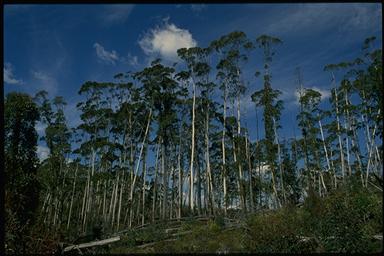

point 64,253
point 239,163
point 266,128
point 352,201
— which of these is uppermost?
point 266,128

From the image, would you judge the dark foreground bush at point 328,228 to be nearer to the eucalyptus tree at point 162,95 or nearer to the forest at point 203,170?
the forest at point 203,170

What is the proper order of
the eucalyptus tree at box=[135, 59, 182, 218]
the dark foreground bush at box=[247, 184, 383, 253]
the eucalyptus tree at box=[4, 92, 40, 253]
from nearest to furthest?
1. the dark foreground bush at box=[247, 184, 383, 253]
2. the eucalyptus tree at box=[4, 92, 40, 253]
3. the eucalyptus tree at box=[135, 59, 182, 218]

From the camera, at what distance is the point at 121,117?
3209cm

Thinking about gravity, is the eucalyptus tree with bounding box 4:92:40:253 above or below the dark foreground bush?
above

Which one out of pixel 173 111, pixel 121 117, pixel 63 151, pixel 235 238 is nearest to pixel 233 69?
pixel 173 111

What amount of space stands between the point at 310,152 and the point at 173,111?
53.0 ft

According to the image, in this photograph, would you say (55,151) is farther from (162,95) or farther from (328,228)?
(328,228)

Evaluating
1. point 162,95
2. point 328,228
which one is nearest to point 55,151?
point 162,95

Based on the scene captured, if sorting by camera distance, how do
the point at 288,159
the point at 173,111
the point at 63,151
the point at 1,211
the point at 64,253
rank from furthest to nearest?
the point at 288,159
the point at 63,151
the point at 173,111
the point at 64,253
the point at 1,211

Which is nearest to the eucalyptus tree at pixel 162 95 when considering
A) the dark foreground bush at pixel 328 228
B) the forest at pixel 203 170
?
the forest at pixel 203 170

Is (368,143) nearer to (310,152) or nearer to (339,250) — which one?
(310,152)

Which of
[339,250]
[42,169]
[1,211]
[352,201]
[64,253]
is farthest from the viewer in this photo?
[42,169]

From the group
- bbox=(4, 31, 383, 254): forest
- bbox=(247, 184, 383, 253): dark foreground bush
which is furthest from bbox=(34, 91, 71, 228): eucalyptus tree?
bbox=(247, 184, 383, 253): dark foreground bush

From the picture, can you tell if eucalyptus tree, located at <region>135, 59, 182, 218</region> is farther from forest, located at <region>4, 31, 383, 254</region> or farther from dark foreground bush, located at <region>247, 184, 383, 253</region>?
dark foreground bush, located at <region>247, 184, 383, 253</region>
